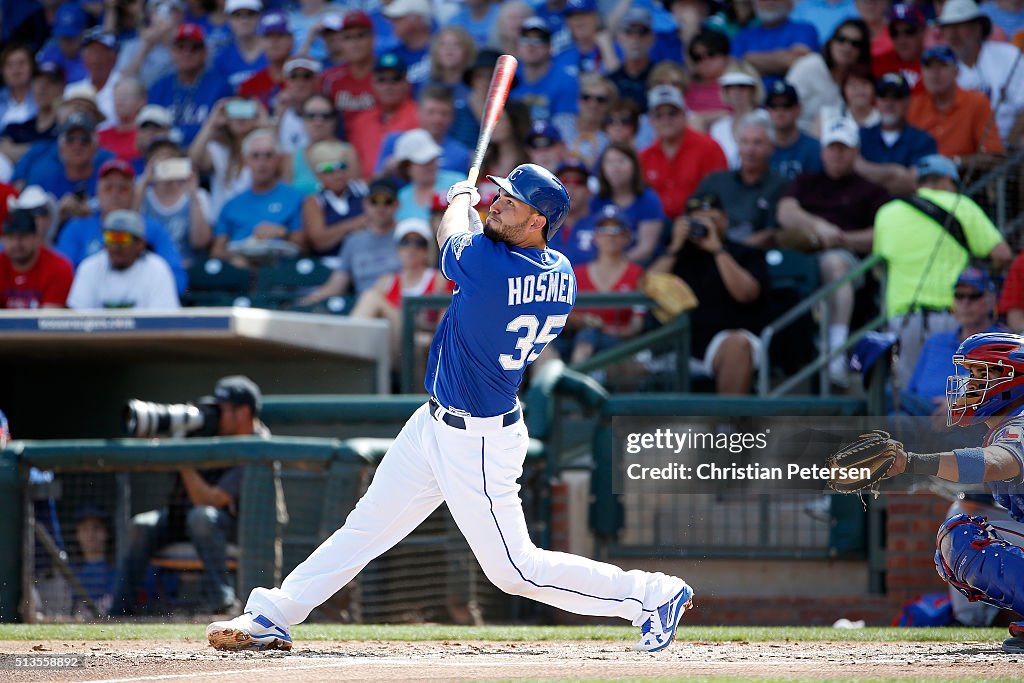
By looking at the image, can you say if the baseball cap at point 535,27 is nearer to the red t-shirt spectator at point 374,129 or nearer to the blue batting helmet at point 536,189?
the red t-shirt spectator at point 374,129

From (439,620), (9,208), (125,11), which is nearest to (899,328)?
(439,620)

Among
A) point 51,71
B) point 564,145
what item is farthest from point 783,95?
point 51,71

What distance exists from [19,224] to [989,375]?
23.5 ft

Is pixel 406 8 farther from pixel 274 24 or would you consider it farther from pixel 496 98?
pixel 496 98

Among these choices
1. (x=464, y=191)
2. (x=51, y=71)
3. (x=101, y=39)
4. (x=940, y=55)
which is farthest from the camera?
(x=101, y=39)

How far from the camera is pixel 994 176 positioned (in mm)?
9148

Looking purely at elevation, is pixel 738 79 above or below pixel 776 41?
below

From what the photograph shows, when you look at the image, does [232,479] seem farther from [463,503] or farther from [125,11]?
[125,11]

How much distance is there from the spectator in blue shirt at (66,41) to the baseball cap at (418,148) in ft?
15.1

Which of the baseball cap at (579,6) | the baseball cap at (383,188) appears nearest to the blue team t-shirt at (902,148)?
the baseball cap at (579,6)

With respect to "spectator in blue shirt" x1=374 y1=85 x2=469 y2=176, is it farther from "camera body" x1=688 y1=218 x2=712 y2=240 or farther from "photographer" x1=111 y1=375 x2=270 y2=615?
"photographer" x1=111 y1=375 x2=270 y2=615

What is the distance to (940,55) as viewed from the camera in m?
9.81

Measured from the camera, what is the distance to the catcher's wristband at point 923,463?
4.52 meters

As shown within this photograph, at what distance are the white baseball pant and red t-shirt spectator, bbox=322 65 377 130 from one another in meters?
7.02
